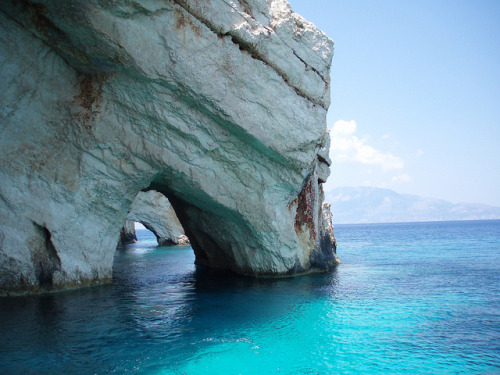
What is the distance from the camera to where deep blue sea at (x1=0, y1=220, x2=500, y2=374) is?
27.7ft

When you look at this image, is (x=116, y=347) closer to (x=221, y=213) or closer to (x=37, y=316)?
(x=37, y=316)

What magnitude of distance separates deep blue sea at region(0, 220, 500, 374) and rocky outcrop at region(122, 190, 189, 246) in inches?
892

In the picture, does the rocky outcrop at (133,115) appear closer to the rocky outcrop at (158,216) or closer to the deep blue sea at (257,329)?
the deep blue sea at (257,329)

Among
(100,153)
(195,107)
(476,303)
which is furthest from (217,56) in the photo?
(476,303)

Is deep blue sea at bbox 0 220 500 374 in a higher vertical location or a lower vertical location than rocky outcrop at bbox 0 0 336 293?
lower

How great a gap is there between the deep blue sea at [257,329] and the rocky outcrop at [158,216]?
74.3 feet

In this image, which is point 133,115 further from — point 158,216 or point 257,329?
point 158,216

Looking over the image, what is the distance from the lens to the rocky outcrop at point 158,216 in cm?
3947

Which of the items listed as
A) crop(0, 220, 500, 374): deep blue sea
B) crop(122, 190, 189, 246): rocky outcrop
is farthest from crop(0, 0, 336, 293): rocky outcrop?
crop(122, 190, 189, 246): rocky outcrop

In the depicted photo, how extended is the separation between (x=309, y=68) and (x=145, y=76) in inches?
271

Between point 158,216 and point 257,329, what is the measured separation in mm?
32556

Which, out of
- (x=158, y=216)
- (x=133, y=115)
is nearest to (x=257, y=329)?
(x=133, y=115)

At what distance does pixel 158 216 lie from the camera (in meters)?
41.8

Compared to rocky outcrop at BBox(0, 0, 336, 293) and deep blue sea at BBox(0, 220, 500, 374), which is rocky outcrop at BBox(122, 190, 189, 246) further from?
rocky outcrop at BBox(0, 0, 336, 293)
